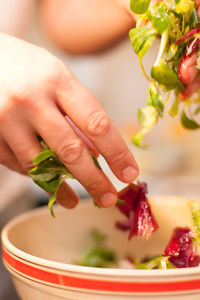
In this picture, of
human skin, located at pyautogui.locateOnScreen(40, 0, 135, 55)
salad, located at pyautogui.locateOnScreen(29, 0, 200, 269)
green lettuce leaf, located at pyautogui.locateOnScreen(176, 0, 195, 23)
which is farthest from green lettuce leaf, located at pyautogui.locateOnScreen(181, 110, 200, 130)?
human skin, located at pyautogui.locateOnScreen(40, 0, 135, 55)

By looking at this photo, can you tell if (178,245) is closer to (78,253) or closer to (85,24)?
(78,253)

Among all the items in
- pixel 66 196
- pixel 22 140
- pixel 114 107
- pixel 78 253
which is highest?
pixel 22 140

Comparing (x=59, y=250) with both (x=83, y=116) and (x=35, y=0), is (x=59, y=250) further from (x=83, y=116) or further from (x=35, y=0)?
(x=35, y=0)

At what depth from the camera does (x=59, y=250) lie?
57 centimetres

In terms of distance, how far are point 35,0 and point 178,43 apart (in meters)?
1.02

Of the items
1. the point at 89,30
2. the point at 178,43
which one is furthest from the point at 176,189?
the point at 178,43

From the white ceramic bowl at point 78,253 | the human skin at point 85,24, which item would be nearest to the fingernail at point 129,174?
the white ceramic bowl at point 78,253

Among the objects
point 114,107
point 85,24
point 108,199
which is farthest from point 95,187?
point 114,107

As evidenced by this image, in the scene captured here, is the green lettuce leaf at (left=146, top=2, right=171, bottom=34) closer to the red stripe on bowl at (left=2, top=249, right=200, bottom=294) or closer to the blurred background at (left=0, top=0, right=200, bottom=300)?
the red stripe on bowl at (left=2, top=249, right=200, bottom=294)

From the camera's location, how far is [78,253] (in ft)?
1.96

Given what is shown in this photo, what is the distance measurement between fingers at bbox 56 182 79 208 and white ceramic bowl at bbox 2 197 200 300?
0.24 ft

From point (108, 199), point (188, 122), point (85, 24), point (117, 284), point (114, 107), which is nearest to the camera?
point (117, 284)

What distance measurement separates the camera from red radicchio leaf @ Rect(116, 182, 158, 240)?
0.44 meters

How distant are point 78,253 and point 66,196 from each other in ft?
0.51
